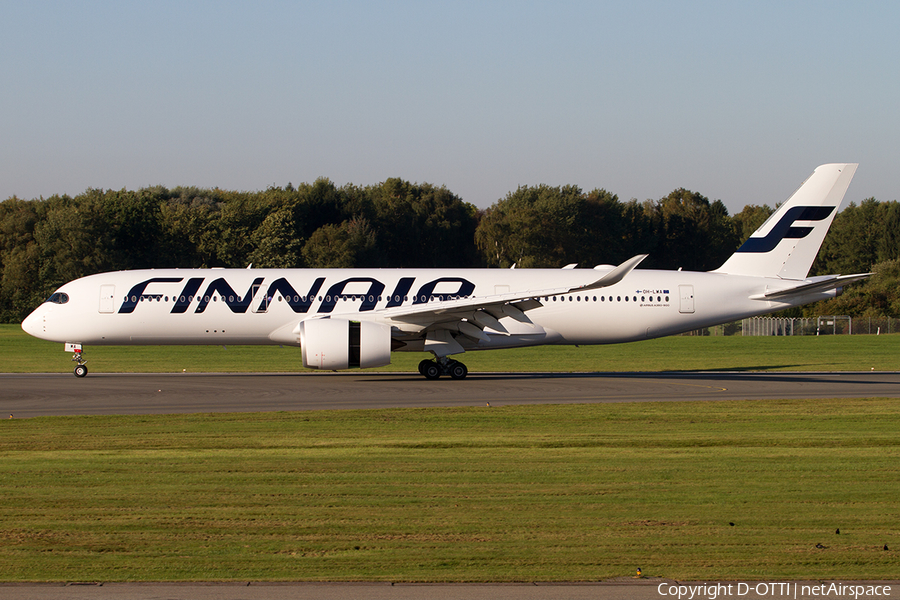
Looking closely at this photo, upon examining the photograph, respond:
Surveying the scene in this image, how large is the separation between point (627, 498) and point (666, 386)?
1706 cm

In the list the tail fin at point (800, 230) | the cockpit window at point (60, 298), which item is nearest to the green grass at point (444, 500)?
the cockpit window at point (60, 298)

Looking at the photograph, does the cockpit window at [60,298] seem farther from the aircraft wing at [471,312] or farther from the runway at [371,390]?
the aircraft wing at [471,312]

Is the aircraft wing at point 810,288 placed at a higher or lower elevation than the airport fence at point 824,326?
higher

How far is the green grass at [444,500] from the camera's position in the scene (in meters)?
7.91

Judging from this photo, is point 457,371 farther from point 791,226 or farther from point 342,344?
point 791,226

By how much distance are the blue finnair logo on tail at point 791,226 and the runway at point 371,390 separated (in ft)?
16.3

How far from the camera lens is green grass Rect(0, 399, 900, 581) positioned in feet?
25.9

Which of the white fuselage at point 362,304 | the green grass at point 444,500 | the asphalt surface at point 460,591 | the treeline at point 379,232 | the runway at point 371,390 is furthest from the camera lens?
the treeline at point 379,232

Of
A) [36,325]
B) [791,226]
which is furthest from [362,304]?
[791,226]

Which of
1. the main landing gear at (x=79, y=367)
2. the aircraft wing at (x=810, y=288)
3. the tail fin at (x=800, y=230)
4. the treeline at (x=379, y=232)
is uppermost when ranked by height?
the treeline at (x=379, y=232)

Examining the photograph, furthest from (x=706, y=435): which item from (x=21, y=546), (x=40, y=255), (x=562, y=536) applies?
→ (x=40, y=255)

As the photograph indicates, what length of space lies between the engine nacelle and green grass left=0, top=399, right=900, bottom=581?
→ 9.01 m
